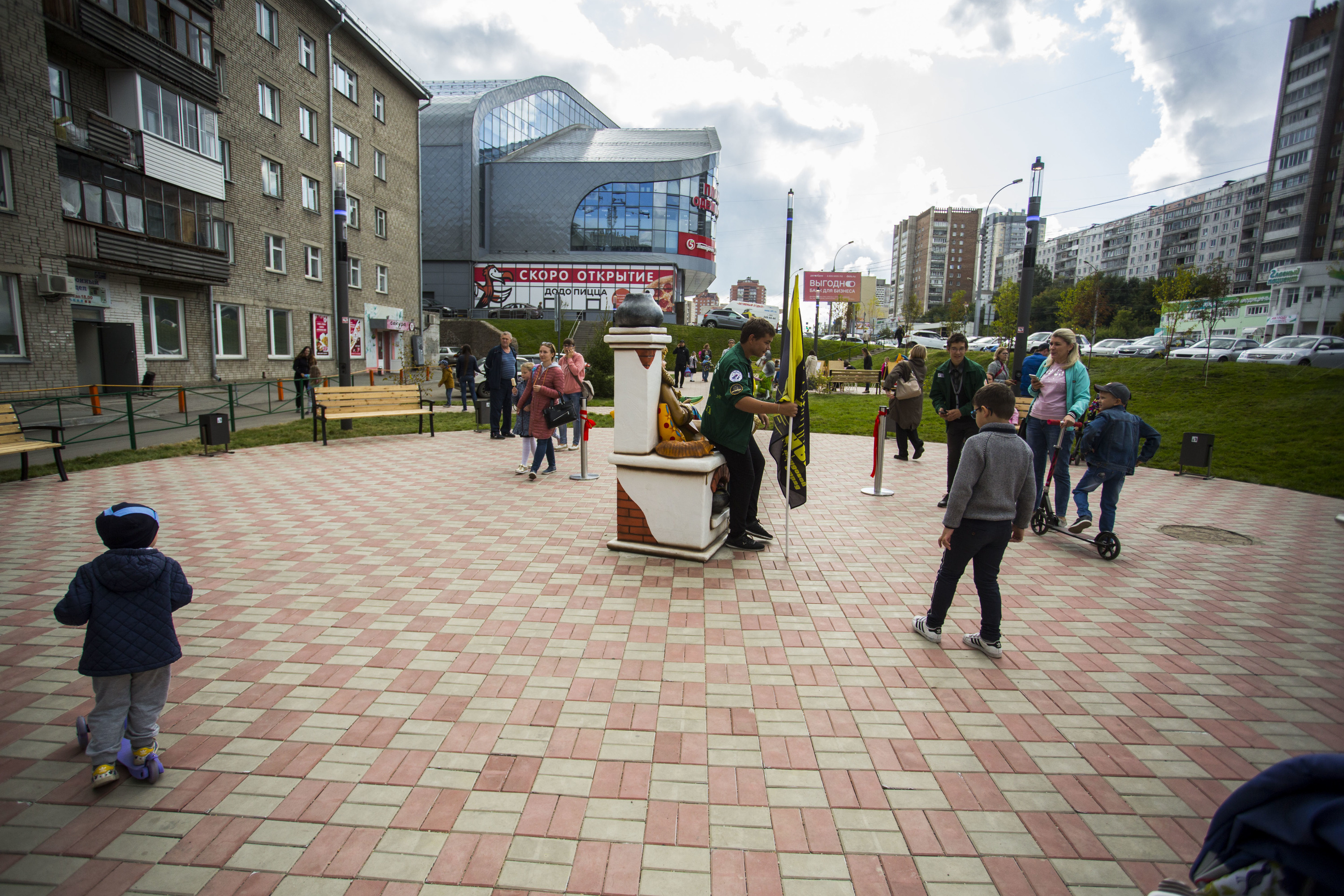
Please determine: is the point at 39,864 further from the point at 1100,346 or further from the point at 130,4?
the point at 1100,346

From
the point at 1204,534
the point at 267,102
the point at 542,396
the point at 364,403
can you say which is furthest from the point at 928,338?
the point at 542,396

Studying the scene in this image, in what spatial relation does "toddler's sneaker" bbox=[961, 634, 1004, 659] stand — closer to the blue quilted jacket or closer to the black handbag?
the blue quilted jacket

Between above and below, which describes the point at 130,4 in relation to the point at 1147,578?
above

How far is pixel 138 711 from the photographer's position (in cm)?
279

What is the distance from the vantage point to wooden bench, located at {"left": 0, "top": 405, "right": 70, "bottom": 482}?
795 centimetres

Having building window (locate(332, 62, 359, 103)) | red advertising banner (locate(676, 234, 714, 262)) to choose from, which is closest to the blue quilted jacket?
building window (locate(332, 62, 359, 103))

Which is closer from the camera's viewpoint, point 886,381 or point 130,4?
point 886,381

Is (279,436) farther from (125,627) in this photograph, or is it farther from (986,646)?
(986,646)

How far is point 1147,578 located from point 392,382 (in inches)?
1225

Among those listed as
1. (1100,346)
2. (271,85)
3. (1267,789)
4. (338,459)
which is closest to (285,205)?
(271,85)

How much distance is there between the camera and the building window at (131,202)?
17.1m

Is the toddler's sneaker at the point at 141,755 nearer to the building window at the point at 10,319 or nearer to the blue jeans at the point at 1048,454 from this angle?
the blue jeans at the point at 1048,454

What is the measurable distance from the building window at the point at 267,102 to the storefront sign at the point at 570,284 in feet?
93.2

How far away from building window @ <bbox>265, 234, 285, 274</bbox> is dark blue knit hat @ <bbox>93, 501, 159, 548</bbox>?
2743cm
